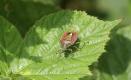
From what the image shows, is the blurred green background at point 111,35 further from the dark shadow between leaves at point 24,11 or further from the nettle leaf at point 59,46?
the nettle leaf at point 59,46

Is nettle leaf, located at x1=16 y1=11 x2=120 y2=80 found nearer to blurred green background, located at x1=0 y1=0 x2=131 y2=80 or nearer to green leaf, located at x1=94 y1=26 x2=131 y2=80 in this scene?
blurred green background, located at x1=0 y1=0 x2=131 y2=80

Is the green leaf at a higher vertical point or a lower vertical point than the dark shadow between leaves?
lower

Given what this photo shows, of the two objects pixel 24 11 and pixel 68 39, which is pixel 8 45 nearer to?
pixel 68 39

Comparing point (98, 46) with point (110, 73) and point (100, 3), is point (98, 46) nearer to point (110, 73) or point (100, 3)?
point (110, 73)

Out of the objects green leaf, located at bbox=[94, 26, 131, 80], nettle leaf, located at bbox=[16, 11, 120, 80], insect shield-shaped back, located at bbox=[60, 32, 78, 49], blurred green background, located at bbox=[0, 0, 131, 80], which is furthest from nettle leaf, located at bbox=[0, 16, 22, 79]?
green leaf, located at bbox=[94, 26, 131, 80]

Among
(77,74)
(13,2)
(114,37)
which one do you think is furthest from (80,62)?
(13,2)

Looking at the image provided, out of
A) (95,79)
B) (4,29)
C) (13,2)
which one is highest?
(13,2)

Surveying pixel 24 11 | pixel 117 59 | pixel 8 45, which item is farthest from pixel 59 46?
pixel 24 11

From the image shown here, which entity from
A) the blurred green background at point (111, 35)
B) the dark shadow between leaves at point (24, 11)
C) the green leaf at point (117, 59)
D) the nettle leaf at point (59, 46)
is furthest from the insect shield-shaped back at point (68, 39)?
the dark shadow between leaves at point (24, 11)
